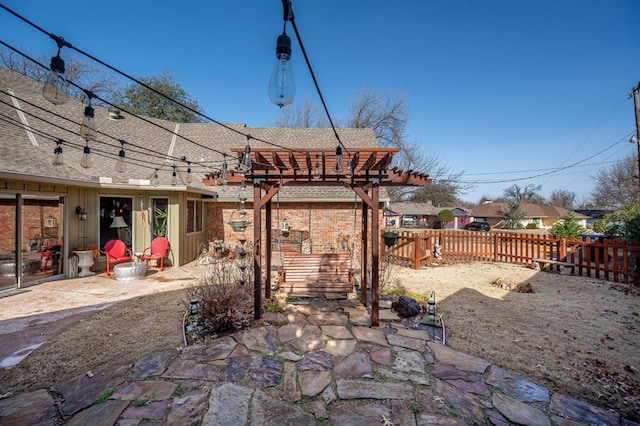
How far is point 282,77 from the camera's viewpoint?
2.05 metres

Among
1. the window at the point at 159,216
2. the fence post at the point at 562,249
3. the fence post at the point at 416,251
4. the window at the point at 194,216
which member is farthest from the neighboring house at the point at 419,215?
the window at the point at 159,216

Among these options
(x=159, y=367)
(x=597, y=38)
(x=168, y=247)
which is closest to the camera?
(x=159, y=367)

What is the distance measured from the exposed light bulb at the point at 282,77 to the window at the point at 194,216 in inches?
337

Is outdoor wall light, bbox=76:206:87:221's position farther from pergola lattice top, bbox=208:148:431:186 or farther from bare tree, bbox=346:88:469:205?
bare tree, bbox=346:88:469:205

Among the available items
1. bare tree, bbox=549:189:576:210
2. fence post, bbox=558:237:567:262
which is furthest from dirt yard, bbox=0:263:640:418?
bare tree, bbox=549:189:576:210

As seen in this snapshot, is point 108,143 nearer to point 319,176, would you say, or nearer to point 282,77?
point 319,176

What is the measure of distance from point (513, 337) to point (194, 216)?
9.59m

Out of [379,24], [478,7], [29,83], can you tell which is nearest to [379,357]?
[379,24]

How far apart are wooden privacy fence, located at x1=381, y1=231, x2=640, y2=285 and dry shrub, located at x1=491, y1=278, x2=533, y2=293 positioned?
237 cm

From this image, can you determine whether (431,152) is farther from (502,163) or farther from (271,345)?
(271,345)

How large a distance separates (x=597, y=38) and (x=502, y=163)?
2012 cm

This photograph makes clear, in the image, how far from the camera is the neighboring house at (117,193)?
6426 millimetres

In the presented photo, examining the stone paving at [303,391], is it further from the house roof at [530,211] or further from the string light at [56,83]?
the house roof at [530,211]

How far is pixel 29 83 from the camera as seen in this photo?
372 inches
